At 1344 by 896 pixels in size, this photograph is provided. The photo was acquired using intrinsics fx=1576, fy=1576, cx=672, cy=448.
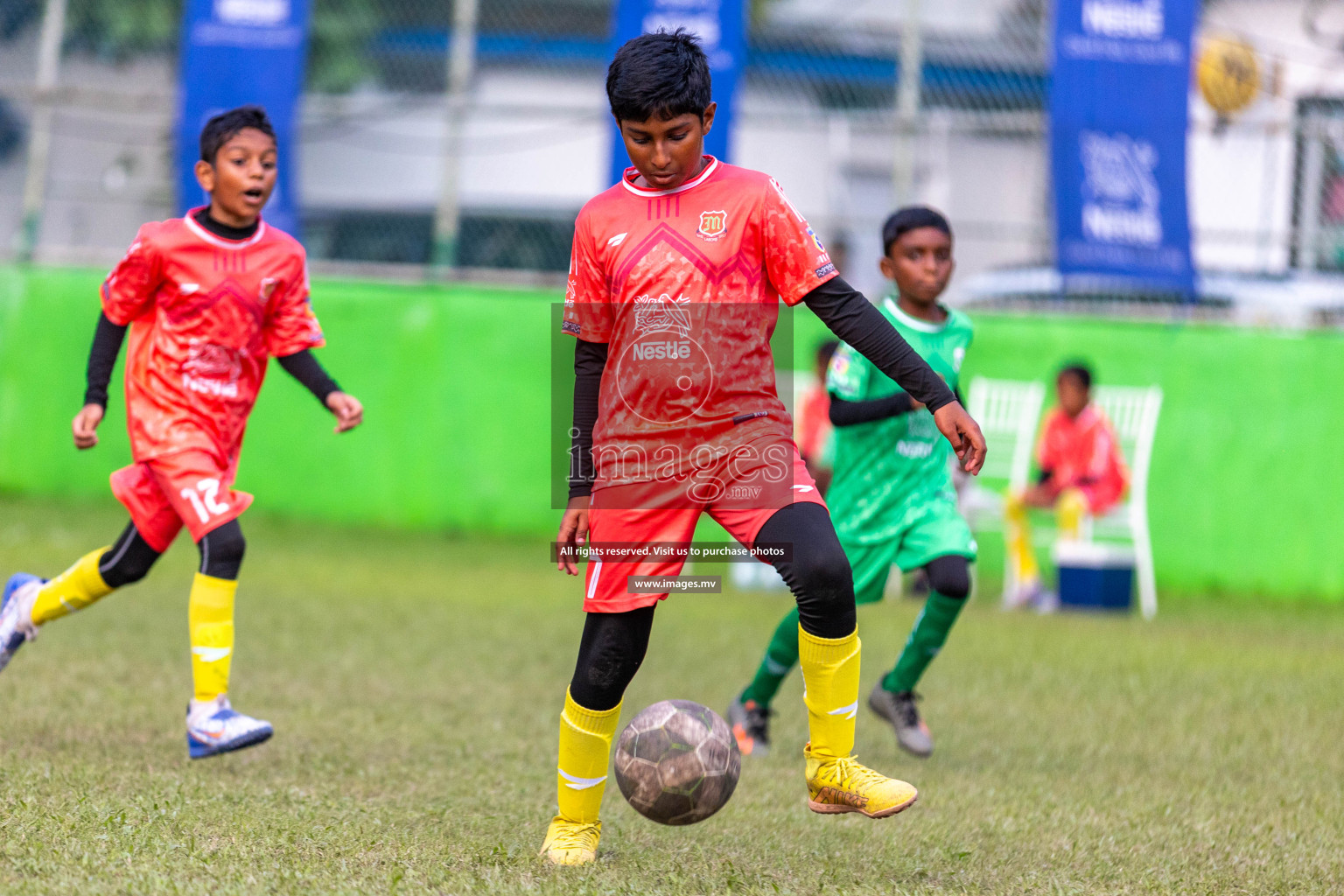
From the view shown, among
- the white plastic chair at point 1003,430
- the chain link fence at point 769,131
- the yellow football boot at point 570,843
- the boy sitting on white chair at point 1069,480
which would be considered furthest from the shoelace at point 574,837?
the chain link fence at point 769,131

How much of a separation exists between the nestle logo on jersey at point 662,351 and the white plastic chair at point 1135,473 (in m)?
7.25

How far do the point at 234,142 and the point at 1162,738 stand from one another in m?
4.07

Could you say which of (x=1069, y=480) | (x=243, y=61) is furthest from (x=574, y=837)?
(x=243, y=61)

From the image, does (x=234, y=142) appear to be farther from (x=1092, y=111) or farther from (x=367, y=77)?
(x=367, y=77)

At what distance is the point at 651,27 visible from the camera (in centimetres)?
1149

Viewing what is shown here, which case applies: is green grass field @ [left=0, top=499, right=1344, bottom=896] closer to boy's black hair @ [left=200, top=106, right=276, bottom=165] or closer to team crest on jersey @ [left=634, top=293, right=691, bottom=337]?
team crest on jersey @ [left=634, top=293, right=691, bottom=337]

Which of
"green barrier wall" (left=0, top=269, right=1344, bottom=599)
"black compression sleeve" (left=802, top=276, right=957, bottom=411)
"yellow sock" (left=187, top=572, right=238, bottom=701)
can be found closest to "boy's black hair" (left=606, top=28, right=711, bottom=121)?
"black compression sleeve" (left=802, top=276, right=957, bottom=411)

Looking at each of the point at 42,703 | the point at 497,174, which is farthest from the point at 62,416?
the point at 42,703

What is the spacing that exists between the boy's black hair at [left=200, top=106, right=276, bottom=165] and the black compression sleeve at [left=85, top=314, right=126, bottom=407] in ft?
2.13

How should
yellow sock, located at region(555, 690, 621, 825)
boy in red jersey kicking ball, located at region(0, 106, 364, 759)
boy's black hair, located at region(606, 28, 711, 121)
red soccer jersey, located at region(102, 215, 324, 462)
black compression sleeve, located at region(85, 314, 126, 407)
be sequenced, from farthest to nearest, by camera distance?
1. black compression sleeve, located at region(85, 314, 126, 407)
2. red soccer jersey, located at region(102, 215, 324, 462)
3. boy in red jersey kicking ball, located at region(0, 106, 364, 759)
4. yellow sock, located at region(555, 690, 621, 825)
5. boy's black hair, located at region(606, 28, 711, 121)

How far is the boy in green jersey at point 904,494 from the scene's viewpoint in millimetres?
5488

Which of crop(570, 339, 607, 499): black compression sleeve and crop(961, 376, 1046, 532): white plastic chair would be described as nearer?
crop(570, 339, 607, 499): black compression sleeve

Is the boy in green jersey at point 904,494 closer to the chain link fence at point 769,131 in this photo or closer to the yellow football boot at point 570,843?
the yellow football boot at point 570,843

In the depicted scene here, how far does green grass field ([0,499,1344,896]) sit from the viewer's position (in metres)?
3.78
